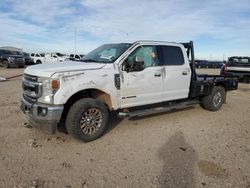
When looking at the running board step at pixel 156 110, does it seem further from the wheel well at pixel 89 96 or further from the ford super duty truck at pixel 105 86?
the wheel well at pixel 89 96

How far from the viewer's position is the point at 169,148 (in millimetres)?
4926

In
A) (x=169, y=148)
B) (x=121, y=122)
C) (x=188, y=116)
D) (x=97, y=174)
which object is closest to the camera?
(x=97, y=174)

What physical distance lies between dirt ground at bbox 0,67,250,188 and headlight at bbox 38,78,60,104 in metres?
0.92

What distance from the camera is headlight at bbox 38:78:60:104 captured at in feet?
14.9

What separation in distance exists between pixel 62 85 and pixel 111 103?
1.25 m

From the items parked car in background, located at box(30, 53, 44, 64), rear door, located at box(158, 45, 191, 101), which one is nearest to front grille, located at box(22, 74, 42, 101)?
rear door, located at box(158, 45, 191, 101)

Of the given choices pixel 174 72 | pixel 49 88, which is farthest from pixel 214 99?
pixel 49 88

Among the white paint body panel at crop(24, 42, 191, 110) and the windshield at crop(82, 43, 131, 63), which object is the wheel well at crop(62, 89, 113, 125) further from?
the windshield at crop(82, 43, 131, 63)

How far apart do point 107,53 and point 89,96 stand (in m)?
1.18

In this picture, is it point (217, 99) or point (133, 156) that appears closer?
point (133, 156)

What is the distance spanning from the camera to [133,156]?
4.52 m

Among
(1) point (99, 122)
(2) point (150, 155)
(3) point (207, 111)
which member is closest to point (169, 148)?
(2) point (150, 155)

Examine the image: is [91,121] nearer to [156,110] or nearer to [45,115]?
[45,115]

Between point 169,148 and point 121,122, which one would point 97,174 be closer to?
point 169,148
